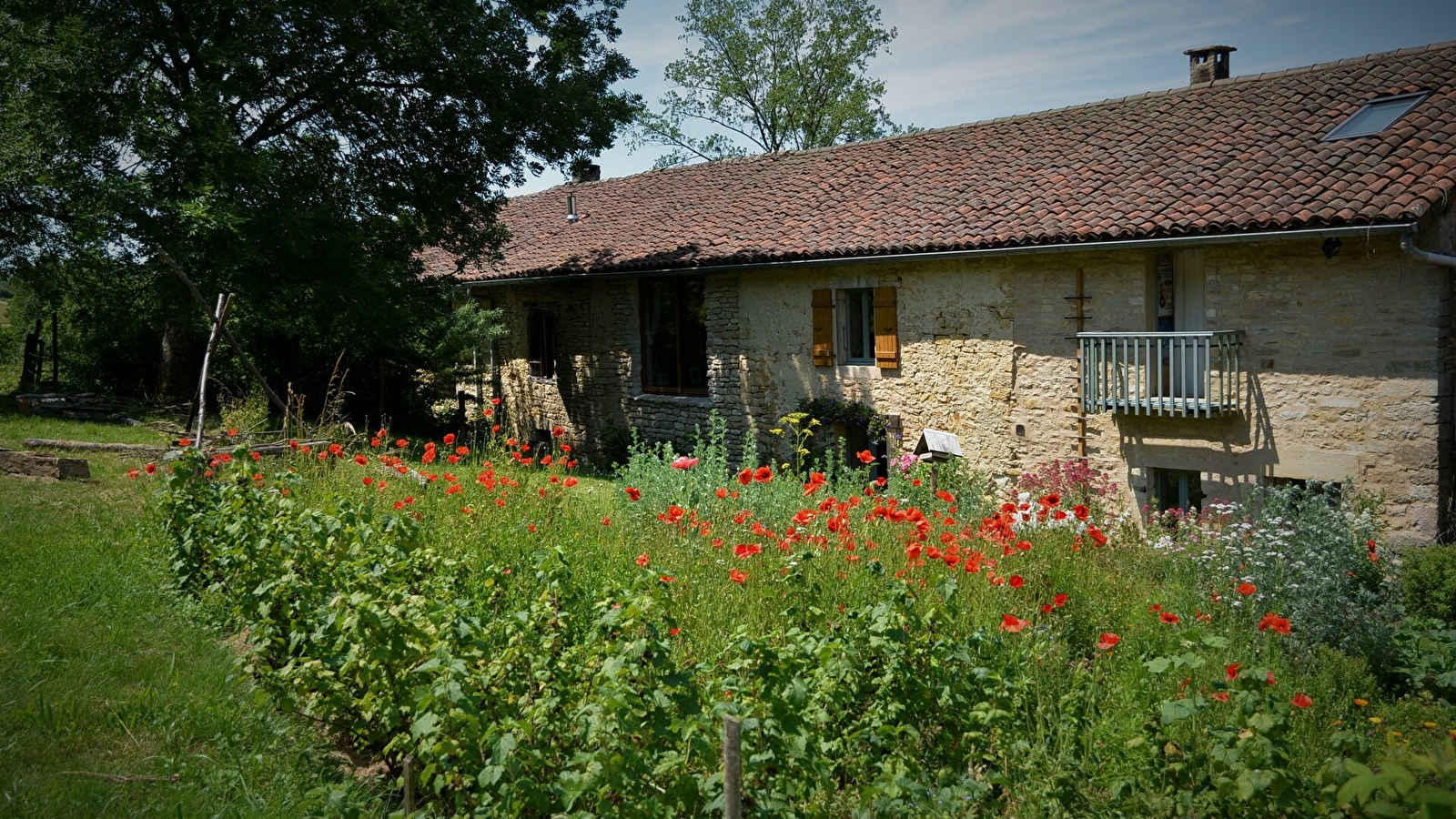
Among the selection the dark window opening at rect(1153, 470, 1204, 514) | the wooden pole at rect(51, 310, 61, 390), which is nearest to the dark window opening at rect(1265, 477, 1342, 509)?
the dark window opening at rect(1153, 470, 1204, 514)

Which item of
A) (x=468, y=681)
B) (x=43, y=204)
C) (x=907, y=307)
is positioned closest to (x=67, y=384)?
(x=43, y=204)

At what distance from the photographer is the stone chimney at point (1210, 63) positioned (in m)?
14.2

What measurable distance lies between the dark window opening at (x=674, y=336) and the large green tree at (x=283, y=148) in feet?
9.33

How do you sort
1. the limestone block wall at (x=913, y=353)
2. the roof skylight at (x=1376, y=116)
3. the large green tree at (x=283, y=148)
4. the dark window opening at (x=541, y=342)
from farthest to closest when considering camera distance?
the dark window opening at (x=541, y=342) → the large green tree at (x=283, y=148) → the limestone block wall at (x=913, y=353) → the roof skylight at (x=1376, y=116)

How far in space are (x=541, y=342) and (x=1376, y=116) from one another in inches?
544

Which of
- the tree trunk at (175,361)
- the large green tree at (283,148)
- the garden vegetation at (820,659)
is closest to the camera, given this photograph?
the garden vegetation at (820,659)

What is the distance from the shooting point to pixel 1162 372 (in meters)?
11.4

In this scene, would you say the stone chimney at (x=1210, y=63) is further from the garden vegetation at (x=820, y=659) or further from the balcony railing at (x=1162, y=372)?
the garden vegetation at (x=820, y=659)

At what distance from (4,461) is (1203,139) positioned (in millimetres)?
13578

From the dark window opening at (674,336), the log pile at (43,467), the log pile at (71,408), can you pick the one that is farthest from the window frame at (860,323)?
the log pile at (71,408)

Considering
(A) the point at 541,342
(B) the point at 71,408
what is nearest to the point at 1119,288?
(A) the point at 541,342

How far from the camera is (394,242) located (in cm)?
1628

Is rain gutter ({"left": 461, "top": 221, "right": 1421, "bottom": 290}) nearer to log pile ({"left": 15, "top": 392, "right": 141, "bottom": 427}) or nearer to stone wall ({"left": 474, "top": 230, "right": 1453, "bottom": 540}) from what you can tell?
stone wall ({"left": 474, "top": 230, "right": 1453, "bottom": 540})

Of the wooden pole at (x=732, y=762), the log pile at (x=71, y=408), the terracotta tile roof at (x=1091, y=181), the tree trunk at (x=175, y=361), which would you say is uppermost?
the terracotta tile roof at (x=1091, y=181)
